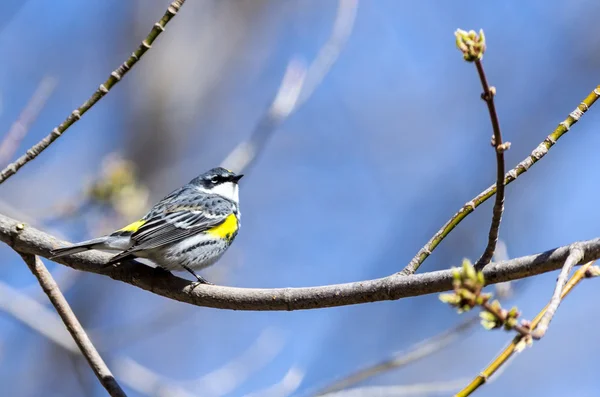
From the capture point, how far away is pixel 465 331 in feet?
12.2

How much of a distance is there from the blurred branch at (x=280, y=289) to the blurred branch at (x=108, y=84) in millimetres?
422

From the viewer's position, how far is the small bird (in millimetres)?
4027

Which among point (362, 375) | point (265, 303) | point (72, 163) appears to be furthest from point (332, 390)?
point (72, 163)

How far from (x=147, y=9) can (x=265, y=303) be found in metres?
6.37

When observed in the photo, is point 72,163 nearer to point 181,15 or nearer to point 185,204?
point 181,15

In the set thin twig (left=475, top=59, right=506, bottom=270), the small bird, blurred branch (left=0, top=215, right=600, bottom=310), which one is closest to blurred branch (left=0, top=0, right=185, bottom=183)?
blurred branch (left=0, top=215, right=600, bottom=310)

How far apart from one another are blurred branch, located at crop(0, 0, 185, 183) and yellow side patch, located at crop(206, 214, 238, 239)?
174cm

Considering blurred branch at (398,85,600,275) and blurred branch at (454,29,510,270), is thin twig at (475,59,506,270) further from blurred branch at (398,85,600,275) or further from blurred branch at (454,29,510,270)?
blurred branch at (398,85,600,275)

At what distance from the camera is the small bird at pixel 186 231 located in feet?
13.2

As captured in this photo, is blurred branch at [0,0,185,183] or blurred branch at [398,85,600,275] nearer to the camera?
blurred branch at [398,85,600,275]

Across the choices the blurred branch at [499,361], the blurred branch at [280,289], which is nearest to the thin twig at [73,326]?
the blurred branch at [280,289]

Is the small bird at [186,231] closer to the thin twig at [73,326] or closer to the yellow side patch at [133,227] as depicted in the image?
the yellow side patch at [133,227]

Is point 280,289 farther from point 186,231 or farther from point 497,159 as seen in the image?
point 186,231

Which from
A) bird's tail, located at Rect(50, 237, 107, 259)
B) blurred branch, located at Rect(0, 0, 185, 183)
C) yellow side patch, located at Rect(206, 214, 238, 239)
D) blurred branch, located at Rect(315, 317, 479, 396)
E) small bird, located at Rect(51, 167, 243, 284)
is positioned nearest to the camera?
blurred branch, located at Rect(0, 0, 185, 183)
